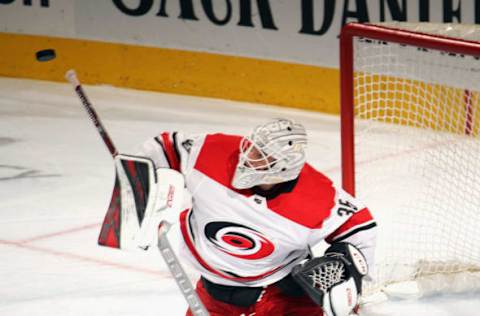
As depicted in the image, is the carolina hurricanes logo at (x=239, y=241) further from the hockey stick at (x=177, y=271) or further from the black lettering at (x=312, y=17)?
the black lettering at (x=312, y=17)

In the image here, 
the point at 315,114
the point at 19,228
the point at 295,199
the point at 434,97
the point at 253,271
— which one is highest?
the point at 295,199

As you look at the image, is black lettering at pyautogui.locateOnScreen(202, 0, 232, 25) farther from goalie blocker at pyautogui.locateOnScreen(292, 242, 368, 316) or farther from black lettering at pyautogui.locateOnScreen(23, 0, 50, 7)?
goalie blocker at pyautogui.locateOnScreen(292, 242, 368, 316)

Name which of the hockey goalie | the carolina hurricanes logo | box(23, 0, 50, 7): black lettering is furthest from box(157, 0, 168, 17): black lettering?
the carolina hurricanes logo

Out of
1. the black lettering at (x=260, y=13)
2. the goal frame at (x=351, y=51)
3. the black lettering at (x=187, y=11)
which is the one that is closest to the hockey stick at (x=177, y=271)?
the goal frame at (x=351, y=51)

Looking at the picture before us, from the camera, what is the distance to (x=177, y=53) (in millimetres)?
7496

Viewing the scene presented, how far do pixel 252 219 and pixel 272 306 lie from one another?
0.33m

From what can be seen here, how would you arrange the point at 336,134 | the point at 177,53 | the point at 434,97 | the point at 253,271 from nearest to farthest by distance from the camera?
the point at 253,271
the point at 434,97
the point at 336,134
the point at 177,53

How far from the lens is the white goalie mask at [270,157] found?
2939 mm

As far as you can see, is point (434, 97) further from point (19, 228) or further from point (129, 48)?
point (129, 48)

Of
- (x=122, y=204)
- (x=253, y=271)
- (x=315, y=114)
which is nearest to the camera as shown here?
(x=122, y=204)

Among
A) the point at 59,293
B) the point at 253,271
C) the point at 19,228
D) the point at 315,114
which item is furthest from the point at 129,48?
the point at 253,271

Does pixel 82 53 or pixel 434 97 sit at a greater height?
pixel 434 97

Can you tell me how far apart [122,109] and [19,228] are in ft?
7.88

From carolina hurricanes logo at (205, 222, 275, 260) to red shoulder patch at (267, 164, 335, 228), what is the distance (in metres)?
0.10
